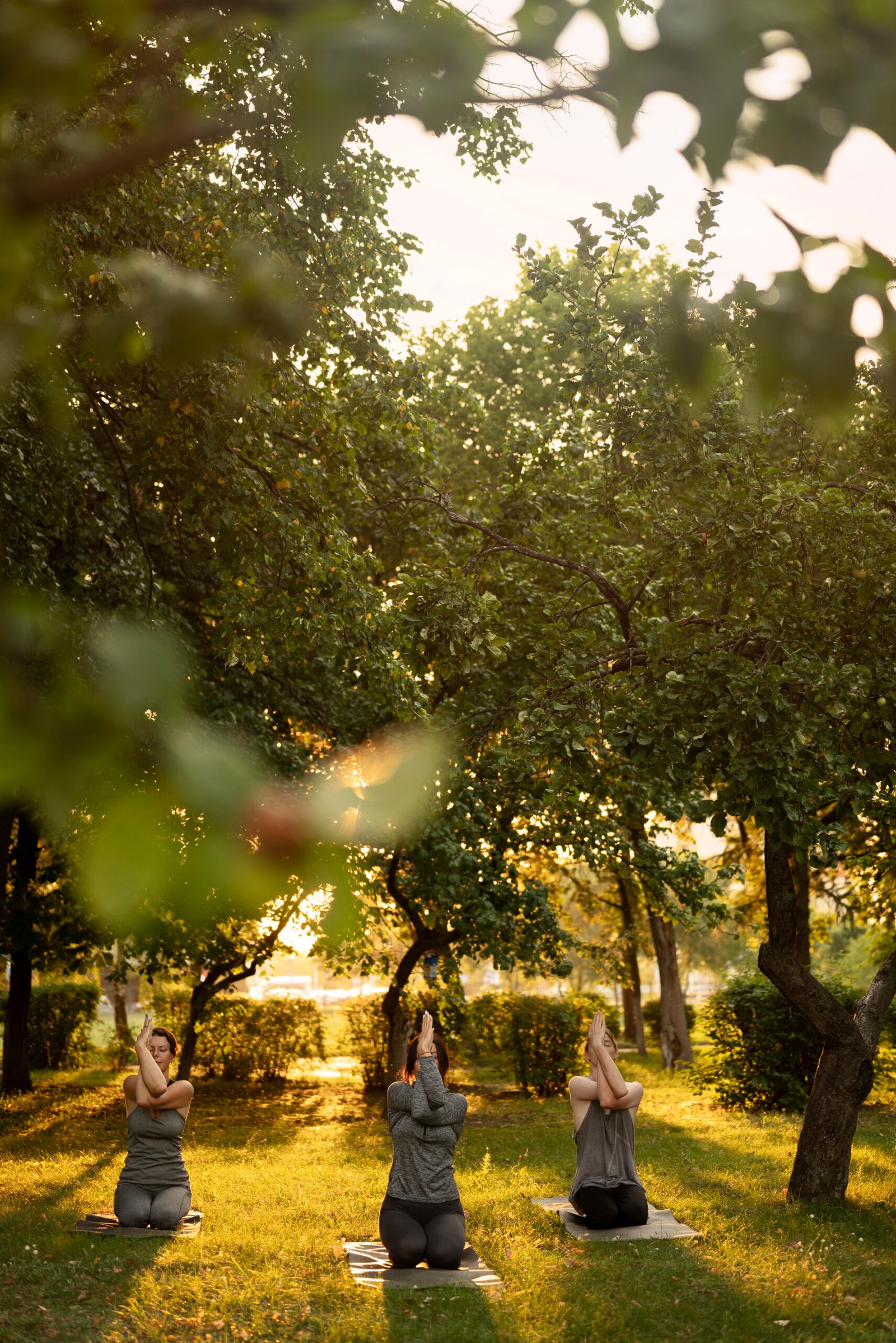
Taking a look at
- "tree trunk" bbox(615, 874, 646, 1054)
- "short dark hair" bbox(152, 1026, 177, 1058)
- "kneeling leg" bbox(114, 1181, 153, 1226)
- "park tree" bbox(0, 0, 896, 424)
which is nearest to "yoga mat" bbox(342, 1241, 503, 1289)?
"kneeling leg" bbox(114, 1181, 153, 1226)

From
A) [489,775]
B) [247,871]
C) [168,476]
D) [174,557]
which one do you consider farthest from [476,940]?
[247,871]

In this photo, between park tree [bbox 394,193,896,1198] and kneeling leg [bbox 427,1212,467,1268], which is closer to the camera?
kneeling leg [bbox 427,1212,467,1268]

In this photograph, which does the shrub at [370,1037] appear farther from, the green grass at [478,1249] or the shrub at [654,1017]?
the shrub at [654,1017]

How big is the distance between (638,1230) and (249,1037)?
12.8 metres

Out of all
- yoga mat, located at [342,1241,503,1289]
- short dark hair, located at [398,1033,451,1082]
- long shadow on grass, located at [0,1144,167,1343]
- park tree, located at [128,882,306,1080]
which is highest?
park tree, located at [128,882,306,1080]

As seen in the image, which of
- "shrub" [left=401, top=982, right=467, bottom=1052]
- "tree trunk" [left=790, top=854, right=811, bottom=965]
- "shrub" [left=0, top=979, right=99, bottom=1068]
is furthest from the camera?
"shrub" [left=0, top=979, right=99, bottom=1068]

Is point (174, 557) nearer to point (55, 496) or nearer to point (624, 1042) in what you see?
point (55, 496)

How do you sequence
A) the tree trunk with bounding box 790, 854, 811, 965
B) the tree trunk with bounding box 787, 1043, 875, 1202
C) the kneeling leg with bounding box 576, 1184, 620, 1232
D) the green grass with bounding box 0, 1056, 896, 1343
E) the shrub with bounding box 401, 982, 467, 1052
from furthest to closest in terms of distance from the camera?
1. the tree trunk with bounding box 790, 854, 811, 965
2. the shrub with bounding box 401, 982, 467, 1052
3. the tree trunk with bounding box 787, 1043, 875, 1202
4. the kneeling leg with bounding box 576, 1184, 620, 1232
5. the green grass with bounding box 0, 1056, 896, 1343

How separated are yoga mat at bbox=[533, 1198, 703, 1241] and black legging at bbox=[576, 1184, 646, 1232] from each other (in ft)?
0.15

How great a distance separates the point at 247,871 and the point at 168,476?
8.12 metres

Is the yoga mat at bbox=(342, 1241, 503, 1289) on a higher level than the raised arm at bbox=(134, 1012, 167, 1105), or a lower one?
lower

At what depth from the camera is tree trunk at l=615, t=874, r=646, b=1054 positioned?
23109mm

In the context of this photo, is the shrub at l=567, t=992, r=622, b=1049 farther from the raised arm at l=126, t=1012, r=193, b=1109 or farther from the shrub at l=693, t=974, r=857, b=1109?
the raised arm at l=126, t=1012, r=193, b=1109

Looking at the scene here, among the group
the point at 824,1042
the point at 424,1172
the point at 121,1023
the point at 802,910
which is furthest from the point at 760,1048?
the point at 121,1023
